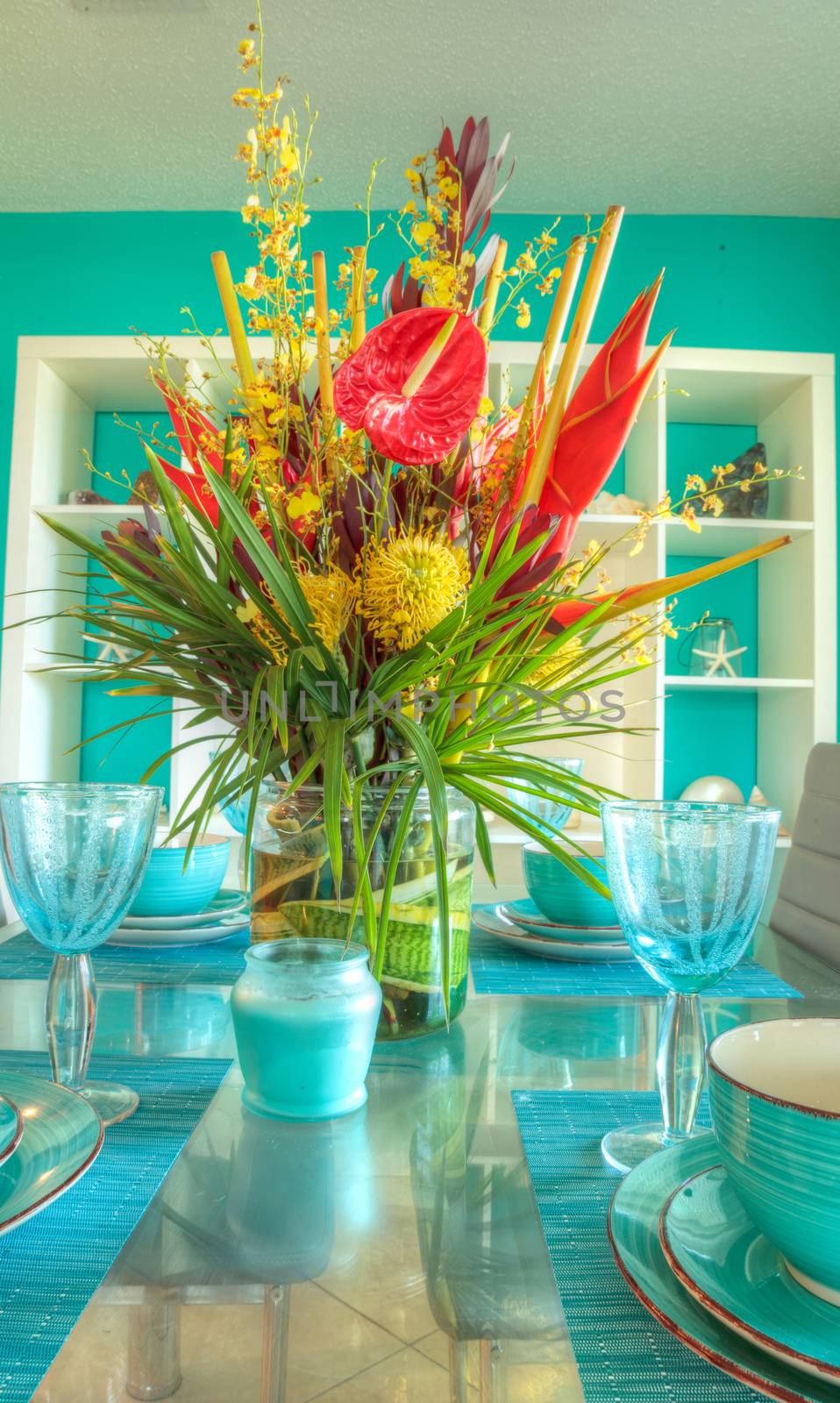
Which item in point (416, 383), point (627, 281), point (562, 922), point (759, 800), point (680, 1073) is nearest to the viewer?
point (680, 1073)

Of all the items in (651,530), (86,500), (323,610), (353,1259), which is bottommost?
(353,1259)

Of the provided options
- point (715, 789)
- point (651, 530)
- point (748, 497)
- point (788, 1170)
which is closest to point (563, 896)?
point (788, 1170)

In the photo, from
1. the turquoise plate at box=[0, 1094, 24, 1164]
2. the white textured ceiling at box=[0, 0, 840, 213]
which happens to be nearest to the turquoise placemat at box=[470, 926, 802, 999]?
the turquoise plate at box=[0, 1094, 24, 1164]

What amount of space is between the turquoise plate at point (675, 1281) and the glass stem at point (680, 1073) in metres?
0.05

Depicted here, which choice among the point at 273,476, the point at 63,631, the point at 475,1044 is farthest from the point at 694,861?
the point at 63,631

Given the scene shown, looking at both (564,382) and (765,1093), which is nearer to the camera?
(765,1093)

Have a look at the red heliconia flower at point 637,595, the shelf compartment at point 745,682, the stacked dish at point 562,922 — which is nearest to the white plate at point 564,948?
the stacked dish at point 562,922

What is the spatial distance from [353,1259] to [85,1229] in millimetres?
115

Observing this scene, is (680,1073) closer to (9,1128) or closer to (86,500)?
(9,1128)

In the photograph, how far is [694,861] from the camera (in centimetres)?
51

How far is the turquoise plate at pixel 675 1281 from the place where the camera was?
303 mm

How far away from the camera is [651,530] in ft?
8.95

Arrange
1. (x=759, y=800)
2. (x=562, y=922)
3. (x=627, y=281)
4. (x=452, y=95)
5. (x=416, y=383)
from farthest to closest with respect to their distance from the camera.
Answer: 1. (x=627, y=281)
2. (x=759, y=800)
3. (x=452, y=95)
4. (x=562, y=922)
5. (x=416, y=383)

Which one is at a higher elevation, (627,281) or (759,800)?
(627,281)
